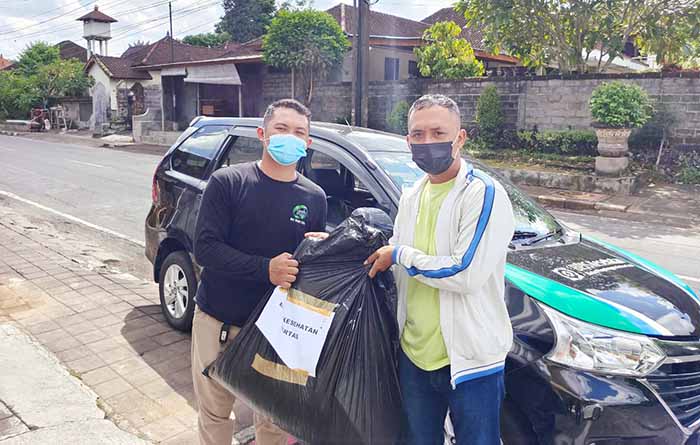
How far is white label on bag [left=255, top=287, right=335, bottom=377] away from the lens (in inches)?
75.8

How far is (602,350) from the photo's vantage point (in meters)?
2.13

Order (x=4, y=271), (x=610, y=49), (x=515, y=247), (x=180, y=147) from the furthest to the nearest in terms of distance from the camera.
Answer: (x=610, y=49) < (x=4, y=271) < (x=180, y=147) < (x=515, y=247)

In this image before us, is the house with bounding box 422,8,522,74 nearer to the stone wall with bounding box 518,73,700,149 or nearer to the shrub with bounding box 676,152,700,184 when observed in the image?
the stone wall with bounding box 518,73,700,149

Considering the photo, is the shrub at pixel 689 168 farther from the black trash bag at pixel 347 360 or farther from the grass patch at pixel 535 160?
the black trash bag at pixel 347 360

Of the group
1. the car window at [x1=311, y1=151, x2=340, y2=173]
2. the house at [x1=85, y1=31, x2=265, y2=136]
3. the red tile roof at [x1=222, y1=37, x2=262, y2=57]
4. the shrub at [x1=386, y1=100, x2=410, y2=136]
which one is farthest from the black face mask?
the red tile roof at [x1=222, y1=37, x2=262, y2=57]

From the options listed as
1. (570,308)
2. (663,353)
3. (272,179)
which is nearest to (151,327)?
(272,179)

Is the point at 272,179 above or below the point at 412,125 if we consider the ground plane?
below

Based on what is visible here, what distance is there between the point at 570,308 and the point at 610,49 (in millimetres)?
13309

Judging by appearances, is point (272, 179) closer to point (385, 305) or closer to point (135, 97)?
point (385, 305)

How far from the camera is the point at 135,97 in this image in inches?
Result: 1193

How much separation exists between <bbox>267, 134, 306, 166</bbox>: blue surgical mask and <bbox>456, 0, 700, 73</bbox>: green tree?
12711mm

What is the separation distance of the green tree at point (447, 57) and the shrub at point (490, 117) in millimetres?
2016

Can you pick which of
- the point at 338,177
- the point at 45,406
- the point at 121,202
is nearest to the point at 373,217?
the point at 338,177

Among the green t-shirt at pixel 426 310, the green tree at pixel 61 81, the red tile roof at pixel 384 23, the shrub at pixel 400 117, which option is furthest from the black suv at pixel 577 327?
the green tree at pixel 61 81
